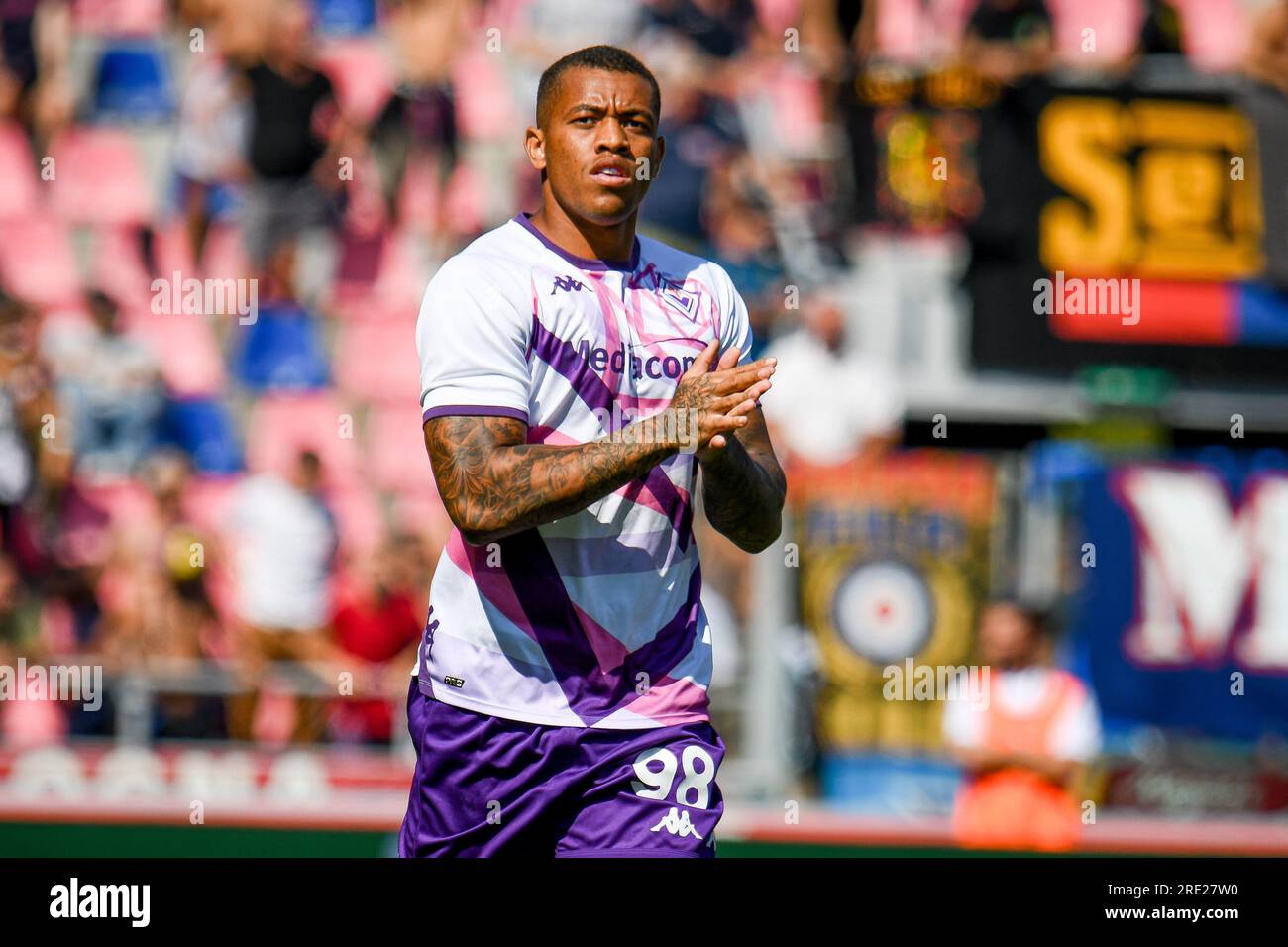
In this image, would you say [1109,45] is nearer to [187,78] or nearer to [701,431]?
[187,78]

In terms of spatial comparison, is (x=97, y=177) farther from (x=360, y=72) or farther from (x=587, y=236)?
(x=587, y=236)

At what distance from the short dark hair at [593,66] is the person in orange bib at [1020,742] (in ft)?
15.6

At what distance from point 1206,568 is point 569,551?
26.8 ft

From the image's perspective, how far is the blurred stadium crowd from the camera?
1069 cm

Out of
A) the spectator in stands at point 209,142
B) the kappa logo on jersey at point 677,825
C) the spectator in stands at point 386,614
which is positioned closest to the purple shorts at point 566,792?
the kappa logo on jersey at point 677,825

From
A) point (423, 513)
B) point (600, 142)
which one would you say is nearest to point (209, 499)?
point (423, 513)

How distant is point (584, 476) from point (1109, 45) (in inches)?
385

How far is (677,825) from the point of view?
13.4ft

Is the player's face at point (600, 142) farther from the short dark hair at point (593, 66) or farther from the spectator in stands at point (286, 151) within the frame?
the spectator in stands at point (286, 151)

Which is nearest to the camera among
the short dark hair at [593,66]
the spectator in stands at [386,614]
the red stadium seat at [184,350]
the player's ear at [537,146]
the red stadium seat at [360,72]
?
the short dark hair at [593,66]

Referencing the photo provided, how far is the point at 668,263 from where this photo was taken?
173 inches

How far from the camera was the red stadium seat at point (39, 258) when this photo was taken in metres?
12.2

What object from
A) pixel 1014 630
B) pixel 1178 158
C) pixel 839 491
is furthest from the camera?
pixel 1178 158

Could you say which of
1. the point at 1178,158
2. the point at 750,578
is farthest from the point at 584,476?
the point at 1178,158
